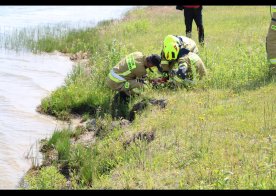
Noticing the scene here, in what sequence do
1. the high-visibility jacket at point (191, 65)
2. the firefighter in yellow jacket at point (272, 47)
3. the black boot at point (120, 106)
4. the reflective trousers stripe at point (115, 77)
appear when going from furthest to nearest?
1. the reflective trousers stripe at point (115, 77)
2. the black boot at point (120, 106)
3. the high-visibility jacket at point (191, 65)
4. the firefighter in yellow jacket at point (272, 47)

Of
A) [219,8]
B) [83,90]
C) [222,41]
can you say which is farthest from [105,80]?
[219,8]

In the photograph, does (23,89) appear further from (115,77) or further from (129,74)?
(129,74)

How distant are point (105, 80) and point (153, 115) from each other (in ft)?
9.26

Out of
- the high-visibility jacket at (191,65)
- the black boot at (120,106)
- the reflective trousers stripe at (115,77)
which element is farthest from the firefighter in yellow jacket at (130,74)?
the high-visibility jacket at (191,65)

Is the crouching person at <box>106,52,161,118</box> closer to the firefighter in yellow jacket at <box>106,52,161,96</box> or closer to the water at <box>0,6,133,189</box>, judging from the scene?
the firefighter in yellow jacket at <box>106,52,161,96</box>

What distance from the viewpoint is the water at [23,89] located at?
8672 mm

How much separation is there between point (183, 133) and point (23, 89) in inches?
261

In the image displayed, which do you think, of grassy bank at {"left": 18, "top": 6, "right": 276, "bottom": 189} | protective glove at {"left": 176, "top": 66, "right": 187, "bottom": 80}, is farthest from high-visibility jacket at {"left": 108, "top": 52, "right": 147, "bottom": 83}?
protective glove at {"left": 176, "top": 66, "right": 187, "bottom": 80}

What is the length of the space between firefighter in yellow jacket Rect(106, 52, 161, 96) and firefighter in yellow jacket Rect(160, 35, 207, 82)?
252 millimetres

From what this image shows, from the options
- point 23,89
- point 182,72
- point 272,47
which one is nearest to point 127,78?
point 182,72

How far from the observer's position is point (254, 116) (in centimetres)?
719

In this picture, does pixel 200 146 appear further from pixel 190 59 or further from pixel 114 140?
pixel 190 59

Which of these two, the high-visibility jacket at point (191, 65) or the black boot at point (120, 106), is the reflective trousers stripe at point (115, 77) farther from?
the high-visibility jacket at point (191, 65)

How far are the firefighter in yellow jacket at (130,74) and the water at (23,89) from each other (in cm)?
145
